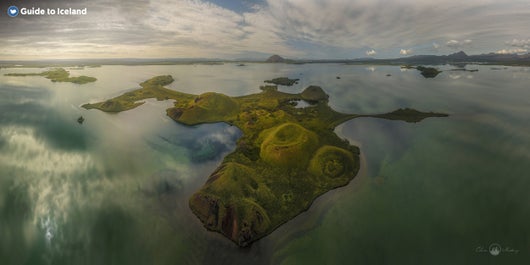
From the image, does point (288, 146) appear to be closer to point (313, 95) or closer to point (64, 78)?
point (313, 95)

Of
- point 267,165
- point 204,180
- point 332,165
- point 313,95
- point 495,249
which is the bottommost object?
point 495,249

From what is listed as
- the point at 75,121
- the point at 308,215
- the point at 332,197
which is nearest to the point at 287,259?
the point at 308,215

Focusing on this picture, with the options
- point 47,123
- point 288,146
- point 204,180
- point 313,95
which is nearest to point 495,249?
point 288,146

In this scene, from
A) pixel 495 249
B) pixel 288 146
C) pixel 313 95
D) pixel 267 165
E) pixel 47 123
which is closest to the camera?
pixel 495 249

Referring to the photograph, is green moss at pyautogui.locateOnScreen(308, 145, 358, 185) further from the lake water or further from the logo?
the logo

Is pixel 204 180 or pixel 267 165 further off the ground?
pixel 267 165

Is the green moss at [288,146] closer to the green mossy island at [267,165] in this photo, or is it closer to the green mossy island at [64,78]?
the green mossy island at [267,165]

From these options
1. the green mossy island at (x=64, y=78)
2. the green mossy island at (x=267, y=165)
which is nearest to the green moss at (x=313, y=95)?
the green mossy island at (x=267, y=165)
